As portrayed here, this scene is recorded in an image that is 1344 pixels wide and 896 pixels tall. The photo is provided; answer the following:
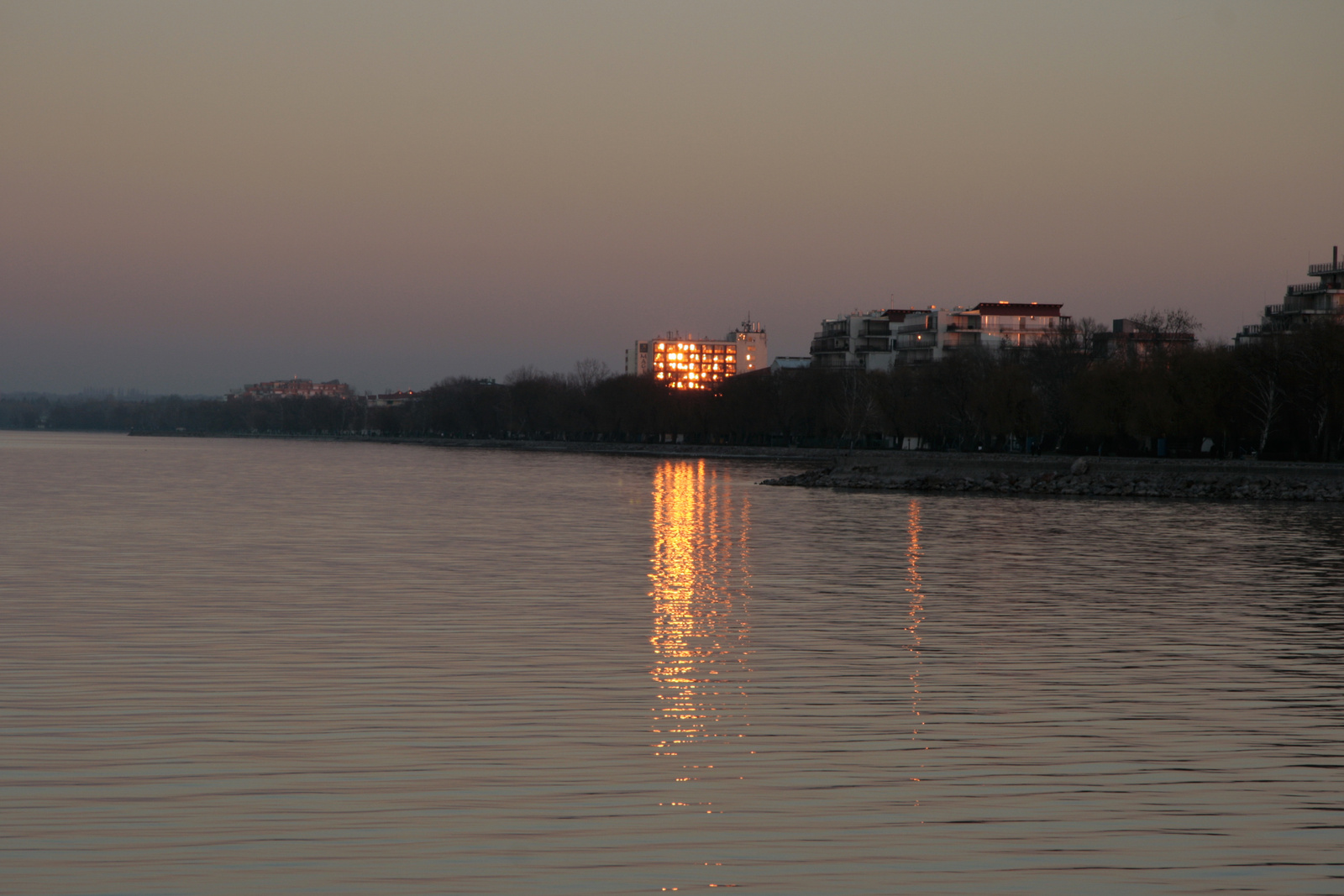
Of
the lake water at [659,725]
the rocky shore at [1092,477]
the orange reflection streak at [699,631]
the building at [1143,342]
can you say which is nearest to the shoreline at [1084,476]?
the rocky shore at [1092,477]

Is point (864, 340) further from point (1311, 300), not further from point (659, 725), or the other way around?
point (659, 725)

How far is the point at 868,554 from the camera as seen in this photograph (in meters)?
31.5

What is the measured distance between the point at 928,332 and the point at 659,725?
14415cm

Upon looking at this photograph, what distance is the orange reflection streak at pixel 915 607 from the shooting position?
→ 13.0 metres

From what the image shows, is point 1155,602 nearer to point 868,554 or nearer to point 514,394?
point 868,554

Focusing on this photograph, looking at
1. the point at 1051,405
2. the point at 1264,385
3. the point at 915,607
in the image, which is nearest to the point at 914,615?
the point at 915,607

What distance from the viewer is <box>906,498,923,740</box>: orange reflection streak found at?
512 inches

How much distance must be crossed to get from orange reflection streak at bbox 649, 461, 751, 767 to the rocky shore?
28.5 metres

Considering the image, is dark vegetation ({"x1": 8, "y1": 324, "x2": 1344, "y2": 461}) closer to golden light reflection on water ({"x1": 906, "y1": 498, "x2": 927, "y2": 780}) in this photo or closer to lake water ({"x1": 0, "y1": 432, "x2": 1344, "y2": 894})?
golden light reflection on water ({"x1": 906, "y1": 498, "x2": 927, "y2": 780})

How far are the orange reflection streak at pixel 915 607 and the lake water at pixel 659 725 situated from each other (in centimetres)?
10

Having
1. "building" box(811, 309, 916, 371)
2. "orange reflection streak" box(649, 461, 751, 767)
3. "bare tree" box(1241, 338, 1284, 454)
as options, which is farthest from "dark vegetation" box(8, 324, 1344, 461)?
"orange reflection streak" box(649, 461, 751, 767)

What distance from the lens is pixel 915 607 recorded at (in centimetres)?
2120

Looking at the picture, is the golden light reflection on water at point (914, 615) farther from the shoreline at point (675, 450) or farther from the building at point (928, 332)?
the building at point (928, 332)

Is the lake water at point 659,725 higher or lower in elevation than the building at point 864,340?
lower
